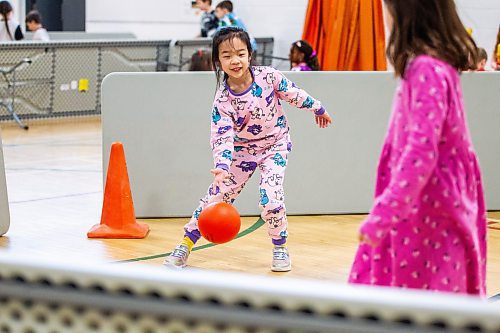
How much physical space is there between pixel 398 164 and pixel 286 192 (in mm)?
4629

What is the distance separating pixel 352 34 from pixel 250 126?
13.2 feet

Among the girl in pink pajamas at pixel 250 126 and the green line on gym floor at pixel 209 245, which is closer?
the girl in pink pajamas at pixel 250 126

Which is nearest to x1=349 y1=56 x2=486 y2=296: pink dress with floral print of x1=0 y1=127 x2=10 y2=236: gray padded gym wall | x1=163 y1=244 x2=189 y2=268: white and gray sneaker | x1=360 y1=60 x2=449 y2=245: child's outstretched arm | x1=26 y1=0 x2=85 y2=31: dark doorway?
x1=360 y1=60 x2=449 y2=245: child's outstretched arm

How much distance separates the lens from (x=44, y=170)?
927 cm

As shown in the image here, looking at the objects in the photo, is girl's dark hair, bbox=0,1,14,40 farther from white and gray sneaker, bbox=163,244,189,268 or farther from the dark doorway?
white and gray sneaker, bbox=163,244,189,268

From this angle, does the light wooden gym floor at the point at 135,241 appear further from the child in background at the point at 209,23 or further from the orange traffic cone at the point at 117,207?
the child in background at the point at 209,23

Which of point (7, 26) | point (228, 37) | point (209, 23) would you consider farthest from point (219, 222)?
point (209, 23)

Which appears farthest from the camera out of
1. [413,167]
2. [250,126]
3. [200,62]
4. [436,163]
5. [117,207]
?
[200,62]

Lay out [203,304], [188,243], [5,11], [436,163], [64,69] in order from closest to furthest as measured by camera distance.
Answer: [203,304]
[436,163]
[188,243]
[64,69]
[5,11]

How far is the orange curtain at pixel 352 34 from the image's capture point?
912cm

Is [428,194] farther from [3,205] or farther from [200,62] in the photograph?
[200,62]

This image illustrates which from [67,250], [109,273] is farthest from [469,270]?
[67,250]

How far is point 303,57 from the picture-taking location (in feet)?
27.7

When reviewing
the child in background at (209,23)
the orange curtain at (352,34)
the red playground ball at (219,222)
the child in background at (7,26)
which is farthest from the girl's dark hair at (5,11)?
the red playground ball at (219,222)
